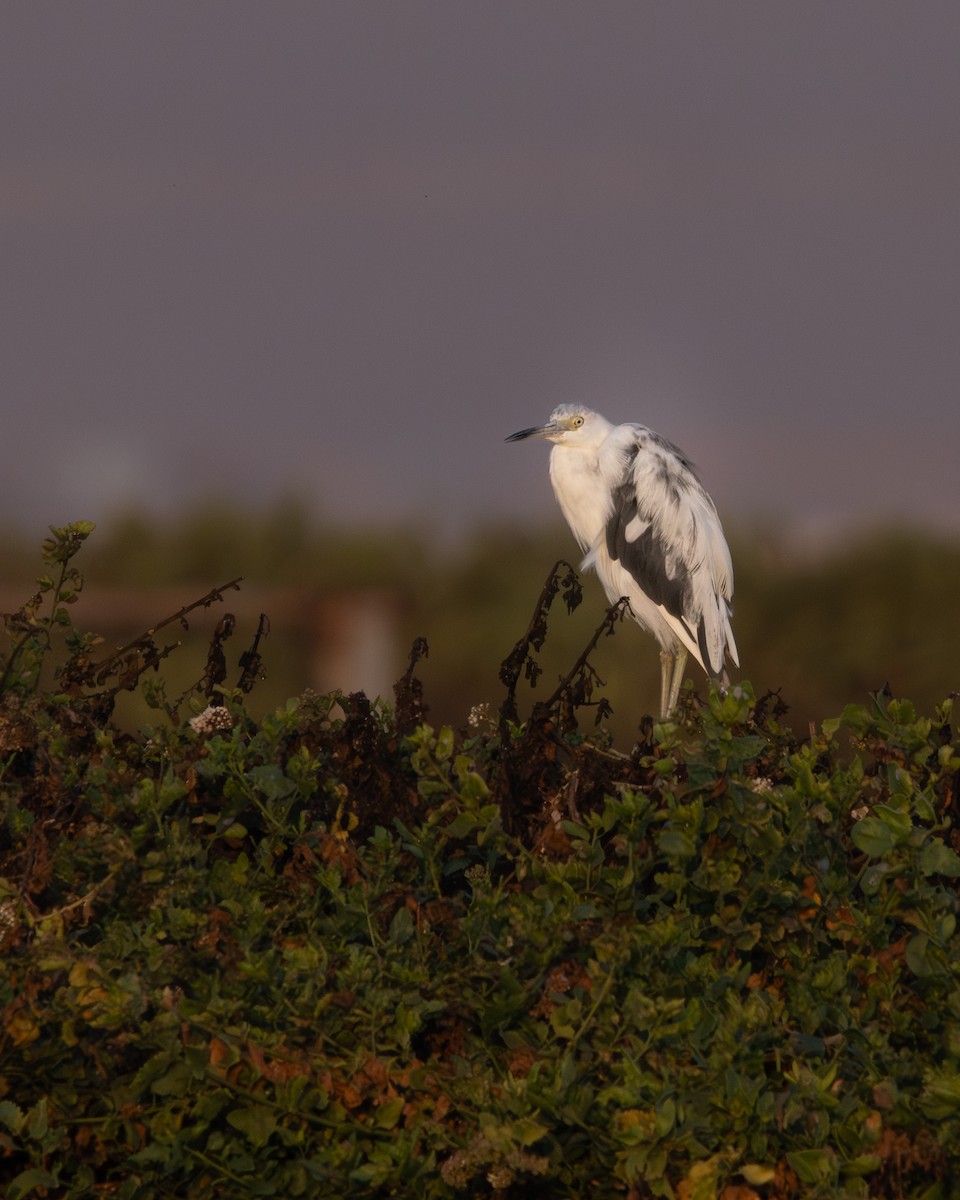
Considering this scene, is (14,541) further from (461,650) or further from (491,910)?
(491,910)

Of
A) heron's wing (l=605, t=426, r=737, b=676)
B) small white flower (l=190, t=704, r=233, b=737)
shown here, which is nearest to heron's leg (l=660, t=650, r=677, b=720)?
heron's wing (l=605, t=426, r=737, b=676)

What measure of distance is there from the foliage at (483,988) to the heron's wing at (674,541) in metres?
5.54

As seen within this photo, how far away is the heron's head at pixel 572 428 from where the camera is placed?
862 cm

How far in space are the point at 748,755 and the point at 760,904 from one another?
274 millimetres

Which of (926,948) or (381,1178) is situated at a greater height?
(926,948)

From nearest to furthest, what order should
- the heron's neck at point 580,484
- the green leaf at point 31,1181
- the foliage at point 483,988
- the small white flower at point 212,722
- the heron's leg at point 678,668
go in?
the foliage at point 483,988, the green leaf at point 31,1181, the small white flower at point 212,722, the heron's leg at point 678,668, the heron's neck at point 580,484

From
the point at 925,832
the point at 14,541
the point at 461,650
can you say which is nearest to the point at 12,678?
the point at 925,832

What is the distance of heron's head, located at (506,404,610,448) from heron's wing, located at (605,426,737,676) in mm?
232

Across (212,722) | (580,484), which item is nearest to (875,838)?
(212,722)

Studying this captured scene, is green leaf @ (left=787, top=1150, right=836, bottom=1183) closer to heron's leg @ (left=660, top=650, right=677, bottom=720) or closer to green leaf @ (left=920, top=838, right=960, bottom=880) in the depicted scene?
green leaf @ (left=920, top=838, right=960, bottom=880)

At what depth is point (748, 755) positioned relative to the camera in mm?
2670

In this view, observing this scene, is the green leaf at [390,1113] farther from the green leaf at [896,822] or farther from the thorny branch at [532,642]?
the thorny branch at [532,642]

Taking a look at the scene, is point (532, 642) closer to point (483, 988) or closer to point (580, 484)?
point (483, 988)

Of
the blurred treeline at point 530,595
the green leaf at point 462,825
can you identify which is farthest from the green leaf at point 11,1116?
the blurred treeline at point 530,595
